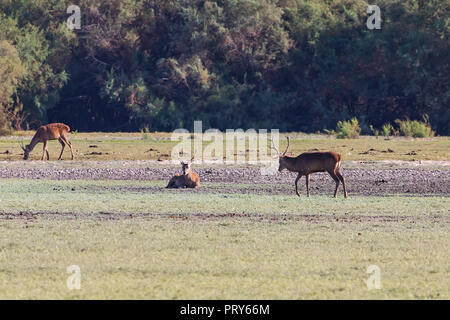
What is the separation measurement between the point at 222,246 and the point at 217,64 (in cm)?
3717

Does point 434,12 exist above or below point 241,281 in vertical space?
above

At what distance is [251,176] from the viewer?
80.3ft

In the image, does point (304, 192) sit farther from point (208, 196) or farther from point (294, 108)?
point (294, 108)

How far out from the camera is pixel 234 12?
48.6 m

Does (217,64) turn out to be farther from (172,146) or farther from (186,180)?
(186,180)

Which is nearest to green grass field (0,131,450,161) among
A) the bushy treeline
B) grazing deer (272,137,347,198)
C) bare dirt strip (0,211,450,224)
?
the bushy treeline

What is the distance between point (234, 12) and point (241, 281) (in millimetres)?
39995

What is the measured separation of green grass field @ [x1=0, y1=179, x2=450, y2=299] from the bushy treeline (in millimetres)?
26789

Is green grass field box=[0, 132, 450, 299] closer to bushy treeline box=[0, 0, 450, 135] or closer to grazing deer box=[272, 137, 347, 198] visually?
Result: grazing deer box=[272, 137, 347, 198]

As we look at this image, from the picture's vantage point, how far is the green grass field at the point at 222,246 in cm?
929

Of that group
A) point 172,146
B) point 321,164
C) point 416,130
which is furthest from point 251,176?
point 416,130
